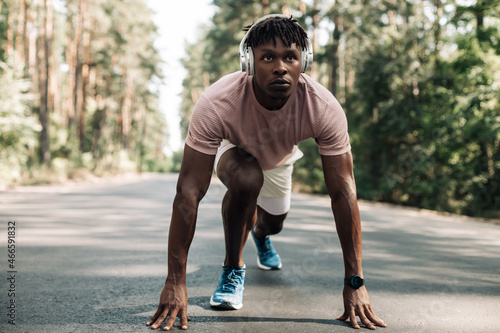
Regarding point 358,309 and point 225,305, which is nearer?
point 358,309

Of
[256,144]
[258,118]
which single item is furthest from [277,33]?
[256,144]

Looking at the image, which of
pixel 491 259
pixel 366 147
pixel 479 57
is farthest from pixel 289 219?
pixel 366 147

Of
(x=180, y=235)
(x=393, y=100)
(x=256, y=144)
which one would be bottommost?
(x=180, y=235)

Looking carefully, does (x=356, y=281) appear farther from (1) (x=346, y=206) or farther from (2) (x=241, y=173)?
(2) (x=241, y=173)

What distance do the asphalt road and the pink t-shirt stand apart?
1040 millimetres

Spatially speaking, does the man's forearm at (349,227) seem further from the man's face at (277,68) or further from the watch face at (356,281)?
the man's face at (277,68)

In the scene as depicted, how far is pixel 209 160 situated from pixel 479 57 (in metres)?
10.4

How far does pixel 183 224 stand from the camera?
257cm

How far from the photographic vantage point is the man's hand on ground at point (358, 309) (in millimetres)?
2529

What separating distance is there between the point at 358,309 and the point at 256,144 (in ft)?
3.89

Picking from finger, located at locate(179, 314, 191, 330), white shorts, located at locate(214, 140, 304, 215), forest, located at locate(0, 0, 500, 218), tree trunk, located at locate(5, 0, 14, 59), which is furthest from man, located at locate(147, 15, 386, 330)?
tree trunk, located at locate(5, 0, 14, 59)

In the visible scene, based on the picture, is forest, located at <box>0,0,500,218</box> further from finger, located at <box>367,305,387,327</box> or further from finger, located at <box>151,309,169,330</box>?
finger, located at <box>151,309,169,330</box>

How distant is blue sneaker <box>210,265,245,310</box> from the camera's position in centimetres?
284

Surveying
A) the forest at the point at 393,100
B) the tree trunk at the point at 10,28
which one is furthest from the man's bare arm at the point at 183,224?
the tree trunk at the point at 10,28
